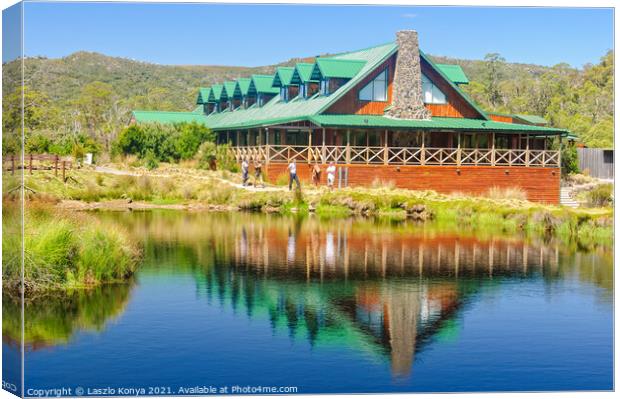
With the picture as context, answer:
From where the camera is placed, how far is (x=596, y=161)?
56062mm

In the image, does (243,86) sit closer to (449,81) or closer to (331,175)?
(449,81)

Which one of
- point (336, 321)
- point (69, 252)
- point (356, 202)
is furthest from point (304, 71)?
point (336, 321)

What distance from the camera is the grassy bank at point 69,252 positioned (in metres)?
17.6

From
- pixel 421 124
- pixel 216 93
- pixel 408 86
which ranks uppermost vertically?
pixel 216 93

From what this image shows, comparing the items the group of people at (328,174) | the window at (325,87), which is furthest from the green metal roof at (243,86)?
the group of people at (328,174)

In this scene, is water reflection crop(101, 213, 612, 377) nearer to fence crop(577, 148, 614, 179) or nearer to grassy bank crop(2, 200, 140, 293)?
grassy bank crop(2, 200, 140, 293)

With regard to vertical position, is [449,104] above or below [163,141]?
above

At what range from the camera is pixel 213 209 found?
37594 millimetres

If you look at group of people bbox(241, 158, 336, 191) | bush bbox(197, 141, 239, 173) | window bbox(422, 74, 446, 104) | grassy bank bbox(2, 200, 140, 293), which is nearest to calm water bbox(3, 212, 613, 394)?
grassy bank bbox(2, 200, 140, 293)

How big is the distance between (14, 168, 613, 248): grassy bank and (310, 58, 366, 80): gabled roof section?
7.29 m

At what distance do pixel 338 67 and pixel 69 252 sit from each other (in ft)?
97.3

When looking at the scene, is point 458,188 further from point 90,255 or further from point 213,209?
point 90,255

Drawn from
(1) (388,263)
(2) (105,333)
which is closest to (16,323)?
(2) (105,333)

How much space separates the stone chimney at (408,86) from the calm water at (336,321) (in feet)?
65.3
